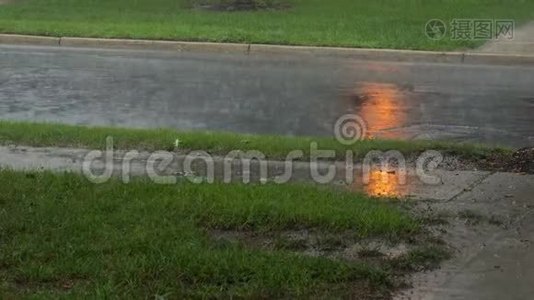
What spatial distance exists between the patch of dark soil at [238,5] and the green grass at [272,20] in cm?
31

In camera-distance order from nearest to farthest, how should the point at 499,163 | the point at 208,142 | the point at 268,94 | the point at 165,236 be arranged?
1. the point at 165,236
2. the point at 499,163
3. the point at 208,142
4. the point at 268,94

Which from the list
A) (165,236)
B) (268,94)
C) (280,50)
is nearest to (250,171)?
(165,236)

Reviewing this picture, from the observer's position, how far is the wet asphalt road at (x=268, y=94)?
32.1 feet

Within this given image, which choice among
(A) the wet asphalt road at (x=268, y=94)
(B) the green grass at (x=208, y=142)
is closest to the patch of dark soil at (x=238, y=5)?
(A) the wet asphalt road at (x=268, y=94)

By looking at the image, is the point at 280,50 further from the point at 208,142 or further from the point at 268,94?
the point at 208,142

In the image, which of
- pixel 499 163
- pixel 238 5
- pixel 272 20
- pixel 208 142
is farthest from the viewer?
pixel 238 5

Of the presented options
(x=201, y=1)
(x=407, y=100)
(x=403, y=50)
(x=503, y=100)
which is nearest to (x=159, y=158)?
(x=407, y=100)

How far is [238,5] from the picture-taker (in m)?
19.8

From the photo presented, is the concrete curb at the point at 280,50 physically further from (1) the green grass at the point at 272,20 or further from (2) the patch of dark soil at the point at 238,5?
(2) the patch of dark soil at the point at 238,5

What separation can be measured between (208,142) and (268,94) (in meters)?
3.50

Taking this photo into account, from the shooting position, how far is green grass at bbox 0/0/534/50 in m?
16.0

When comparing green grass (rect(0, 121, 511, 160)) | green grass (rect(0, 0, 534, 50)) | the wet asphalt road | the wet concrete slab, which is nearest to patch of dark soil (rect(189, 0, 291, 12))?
green grass (rect(0, 0, 534, 50))

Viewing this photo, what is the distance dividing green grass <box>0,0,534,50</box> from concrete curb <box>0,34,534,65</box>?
0.28 meters

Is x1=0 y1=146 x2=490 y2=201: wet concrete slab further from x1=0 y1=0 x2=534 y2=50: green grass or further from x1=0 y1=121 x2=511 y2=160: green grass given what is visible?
x1=0 y1=0 x2=534 y2=50: green grass
